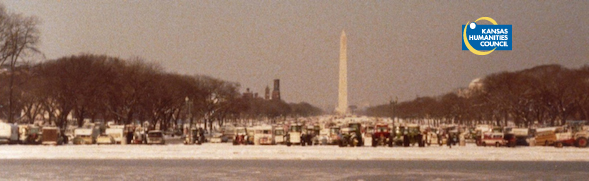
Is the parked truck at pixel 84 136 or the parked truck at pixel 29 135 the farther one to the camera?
the parked truck at pixel 29 135

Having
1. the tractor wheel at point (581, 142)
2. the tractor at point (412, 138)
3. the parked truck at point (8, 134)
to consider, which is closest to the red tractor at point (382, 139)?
the tractor at point (412, 138)

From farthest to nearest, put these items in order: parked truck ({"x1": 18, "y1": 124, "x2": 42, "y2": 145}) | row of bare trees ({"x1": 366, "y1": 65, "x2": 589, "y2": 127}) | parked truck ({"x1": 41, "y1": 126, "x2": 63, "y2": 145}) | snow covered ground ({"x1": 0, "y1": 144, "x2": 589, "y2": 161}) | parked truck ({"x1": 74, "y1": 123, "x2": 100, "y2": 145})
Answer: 1. row of bare trees ({"x1": 366, "y1": 65, "x2": 589, "y2": 127})
2. parked truck ({"x1": 18, "y1": 124, "x2": 42, "y2": 145})
3. parked truck ({"x1": 74, "y1": 123, "x2": 100, "y2": 145})
4. parked truck ({"x1": 41, "y1": 126, "x2": 63, "y2": 145})
5. snow covered ground ({"x1": 0, "y1": 144, "x2": 589, "y2": 161})

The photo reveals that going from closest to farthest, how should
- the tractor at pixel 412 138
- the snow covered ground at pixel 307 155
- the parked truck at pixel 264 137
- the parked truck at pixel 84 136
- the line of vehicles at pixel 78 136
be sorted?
the snow covered ground at pixel 307 155 < the tractor at pixel 412 138 < the parked truck at pixel 264 137 < the line of vehicles at pixel 78 136 < the parked truck at pixel 84 136

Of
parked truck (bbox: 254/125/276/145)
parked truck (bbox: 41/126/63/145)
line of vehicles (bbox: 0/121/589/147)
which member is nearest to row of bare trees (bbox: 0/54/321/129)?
line of vehicles (bbox: 0/121/589/147)

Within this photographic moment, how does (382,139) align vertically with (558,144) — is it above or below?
above

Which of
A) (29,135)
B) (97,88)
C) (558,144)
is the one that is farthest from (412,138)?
(97,88)

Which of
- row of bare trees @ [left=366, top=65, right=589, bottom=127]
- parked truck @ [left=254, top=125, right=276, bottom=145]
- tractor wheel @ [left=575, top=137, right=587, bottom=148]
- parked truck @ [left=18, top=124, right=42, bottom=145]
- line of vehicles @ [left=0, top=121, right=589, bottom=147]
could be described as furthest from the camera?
row of bare trees @ [left=366, top=65, right=589, bottom=127]

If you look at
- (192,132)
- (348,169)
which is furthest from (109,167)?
(192,132)

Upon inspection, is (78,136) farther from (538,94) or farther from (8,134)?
(538,94)

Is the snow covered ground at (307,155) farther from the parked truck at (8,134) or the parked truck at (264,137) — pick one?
the parked truck at (8,134)

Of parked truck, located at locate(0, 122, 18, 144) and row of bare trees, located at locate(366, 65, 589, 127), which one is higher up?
row of bare trees, located at locate(366, 65, 589, 127)

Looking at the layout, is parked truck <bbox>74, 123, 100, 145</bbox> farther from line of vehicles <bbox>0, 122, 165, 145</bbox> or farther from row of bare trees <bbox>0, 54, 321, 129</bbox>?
row of bare trees <bbox>0, 54, 321, 129</bbox>

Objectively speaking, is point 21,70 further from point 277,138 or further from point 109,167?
point 109,167
